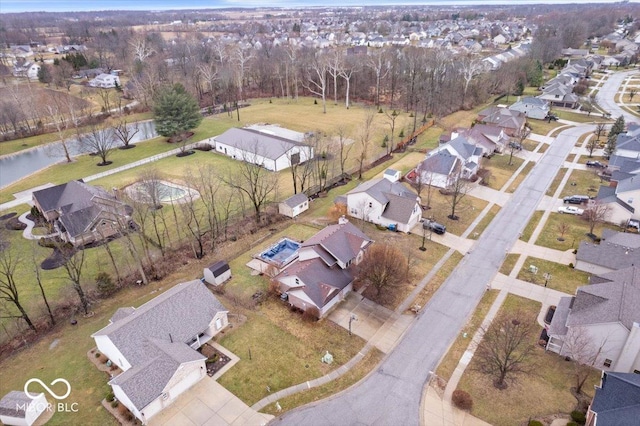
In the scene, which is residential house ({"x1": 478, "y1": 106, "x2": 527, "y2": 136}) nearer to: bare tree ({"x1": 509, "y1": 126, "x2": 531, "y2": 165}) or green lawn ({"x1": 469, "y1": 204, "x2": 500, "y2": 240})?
bare tree ({"x1": 509, "y1": 126, "x2": 531, "y2": 165})

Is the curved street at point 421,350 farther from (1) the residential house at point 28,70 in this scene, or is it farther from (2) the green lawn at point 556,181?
(1) the residential house at point 28,70

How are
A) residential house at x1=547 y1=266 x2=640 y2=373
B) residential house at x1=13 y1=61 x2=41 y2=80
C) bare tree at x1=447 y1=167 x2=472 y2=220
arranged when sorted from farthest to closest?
residential house at x1=13 y1=61 x2=41 y2=80
bare tree at x1=447 y1=167 x2=472 y2=220
residential house at x1=547 y1=266 x2=640 y2=373

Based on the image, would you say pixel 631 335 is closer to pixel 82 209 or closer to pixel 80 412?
pixel 80 412

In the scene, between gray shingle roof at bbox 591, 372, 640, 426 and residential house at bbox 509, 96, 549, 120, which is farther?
residential house at bbox 509, 96, 549, 120

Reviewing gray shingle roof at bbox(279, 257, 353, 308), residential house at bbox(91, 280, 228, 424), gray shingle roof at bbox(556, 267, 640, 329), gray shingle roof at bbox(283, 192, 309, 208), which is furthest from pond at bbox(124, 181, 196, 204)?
gray shingle roof at bbox(556, 267, 640, 329)

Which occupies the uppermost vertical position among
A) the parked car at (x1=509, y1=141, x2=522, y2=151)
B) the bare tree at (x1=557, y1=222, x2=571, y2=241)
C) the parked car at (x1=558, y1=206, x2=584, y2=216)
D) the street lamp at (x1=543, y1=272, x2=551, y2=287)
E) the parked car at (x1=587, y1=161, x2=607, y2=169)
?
the parked car at (x1=509, y1=141, x2=522, y2=151)

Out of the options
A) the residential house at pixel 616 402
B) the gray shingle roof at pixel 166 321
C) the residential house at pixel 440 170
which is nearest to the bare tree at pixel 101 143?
the gray shingle roof at pixel 166 321
